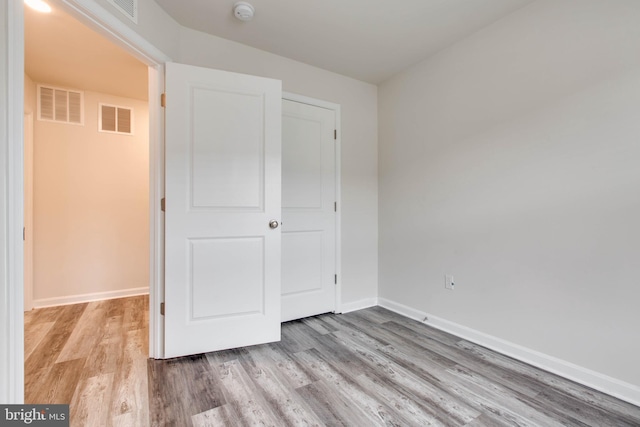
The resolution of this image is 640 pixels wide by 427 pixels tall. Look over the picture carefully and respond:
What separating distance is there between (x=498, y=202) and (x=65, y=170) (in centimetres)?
421

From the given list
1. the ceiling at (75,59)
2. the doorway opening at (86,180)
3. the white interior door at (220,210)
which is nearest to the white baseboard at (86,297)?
the doorway opening at (86,180)

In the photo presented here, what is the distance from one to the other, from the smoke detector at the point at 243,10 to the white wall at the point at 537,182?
1.59 meters

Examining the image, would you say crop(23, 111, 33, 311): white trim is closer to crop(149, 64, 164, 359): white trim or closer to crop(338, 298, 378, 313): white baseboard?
crop(149, 64, 164, 359): white trim

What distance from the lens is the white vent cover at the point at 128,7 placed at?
1575 millimetres

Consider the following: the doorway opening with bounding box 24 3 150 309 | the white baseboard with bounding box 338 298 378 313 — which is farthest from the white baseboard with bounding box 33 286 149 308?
the white baseboard with bounding box 338 298 378 313

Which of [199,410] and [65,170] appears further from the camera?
[65,170]

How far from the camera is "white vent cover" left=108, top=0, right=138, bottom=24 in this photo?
1575 mm

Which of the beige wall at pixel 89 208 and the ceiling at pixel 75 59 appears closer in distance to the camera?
the ceiling at pixel 75 59

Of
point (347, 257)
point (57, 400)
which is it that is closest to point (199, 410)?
point (57, 400)

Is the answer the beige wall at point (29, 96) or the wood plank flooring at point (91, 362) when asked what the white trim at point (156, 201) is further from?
the beige wall at point (29, 96)

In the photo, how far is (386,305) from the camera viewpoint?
9.98 ft

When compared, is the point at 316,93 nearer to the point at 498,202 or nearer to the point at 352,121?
the point at 352,121

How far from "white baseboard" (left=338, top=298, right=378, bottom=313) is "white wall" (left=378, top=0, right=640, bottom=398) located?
50 cm

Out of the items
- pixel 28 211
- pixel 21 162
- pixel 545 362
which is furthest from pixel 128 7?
pixel 545 362
